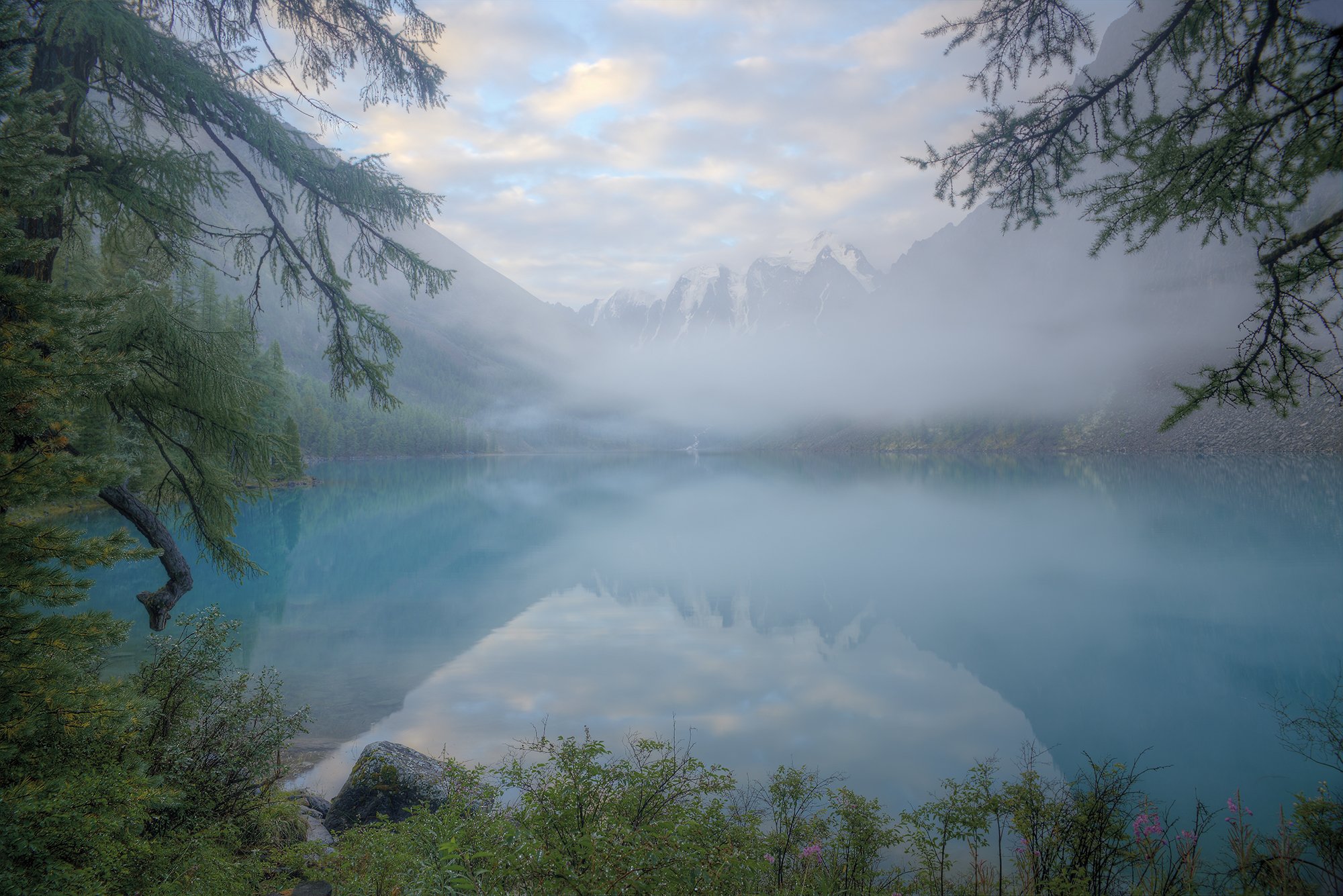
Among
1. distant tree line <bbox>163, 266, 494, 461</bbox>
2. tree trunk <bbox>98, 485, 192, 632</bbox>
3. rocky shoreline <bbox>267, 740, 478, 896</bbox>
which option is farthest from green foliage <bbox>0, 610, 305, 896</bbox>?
distant tree line <bbox>163, 266, 494, 461</bbox>

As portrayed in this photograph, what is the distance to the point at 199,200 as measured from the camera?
6801mm

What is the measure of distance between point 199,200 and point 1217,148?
991cm

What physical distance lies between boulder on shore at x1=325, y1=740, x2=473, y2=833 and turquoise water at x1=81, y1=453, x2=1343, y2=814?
2404 millimetres

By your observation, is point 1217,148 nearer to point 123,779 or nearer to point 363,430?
point 123,779

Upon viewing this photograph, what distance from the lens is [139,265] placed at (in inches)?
292

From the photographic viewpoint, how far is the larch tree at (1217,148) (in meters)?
5.00

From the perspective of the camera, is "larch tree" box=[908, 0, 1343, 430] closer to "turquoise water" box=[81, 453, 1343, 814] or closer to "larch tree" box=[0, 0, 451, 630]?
"larch tree" box=[0, 0, 451, 630]

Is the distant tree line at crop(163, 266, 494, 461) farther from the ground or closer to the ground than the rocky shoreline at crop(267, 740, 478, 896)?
farther from the ground

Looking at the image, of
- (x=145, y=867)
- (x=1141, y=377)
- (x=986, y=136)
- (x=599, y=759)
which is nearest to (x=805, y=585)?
(x=599, y=759)

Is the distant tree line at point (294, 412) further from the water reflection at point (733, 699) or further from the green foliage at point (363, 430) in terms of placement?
the water reflection at point (733, 699)

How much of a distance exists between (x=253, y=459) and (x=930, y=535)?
42.7m

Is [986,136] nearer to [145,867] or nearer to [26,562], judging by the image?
[26,562]

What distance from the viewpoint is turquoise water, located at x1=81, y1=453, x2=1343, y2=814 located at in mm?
13953

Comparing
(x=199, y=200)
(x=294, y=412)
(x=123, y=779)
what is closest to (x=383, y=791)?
(x=123, y=779)
